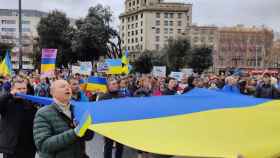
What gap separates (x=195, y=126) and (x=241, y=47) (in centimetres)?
11649

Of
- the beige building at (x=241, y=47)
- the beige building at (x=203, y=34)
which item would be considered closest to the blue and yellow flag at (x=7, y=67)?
the beige building at (x=241, y=47)

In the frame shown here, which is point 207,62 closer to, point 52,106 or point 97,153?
point 97,153

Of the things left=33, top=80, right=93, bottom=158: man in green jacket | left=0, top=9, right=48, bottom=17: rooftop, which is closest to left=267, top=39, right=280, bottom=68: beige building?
left=0, top=9, right=48, bottom=17: rooftop

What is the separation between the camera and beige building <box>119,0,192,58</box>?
5807 inches

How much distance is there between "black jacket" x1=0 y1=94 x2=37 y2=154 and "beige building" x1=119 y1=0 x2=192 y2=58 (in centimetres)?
14076

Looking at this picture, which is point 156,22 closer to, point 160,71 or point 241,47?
point 241,47

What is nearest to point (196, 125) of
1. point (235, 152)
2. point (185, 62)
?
point (235, 152)

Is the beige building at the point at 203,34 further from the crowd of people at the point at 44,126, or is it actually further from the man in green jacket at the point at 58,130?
the man in green jacket at the point at 58,130

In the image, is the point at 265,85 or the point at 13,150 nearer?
the point at 13,150

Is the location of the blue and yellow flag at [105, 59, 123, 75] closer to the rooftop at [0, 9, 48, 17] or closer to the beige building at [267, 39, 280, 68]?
the beige building at [267, 39, 280, 68]

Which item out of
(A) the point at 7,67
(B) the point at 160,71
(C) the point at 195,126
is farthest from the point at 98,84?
(B) the point at 160,71

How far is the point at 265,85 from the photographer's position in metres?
10.8

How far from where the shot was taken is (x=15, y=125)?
17.4 ft

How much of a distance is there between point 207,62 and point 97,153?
55326 mm
